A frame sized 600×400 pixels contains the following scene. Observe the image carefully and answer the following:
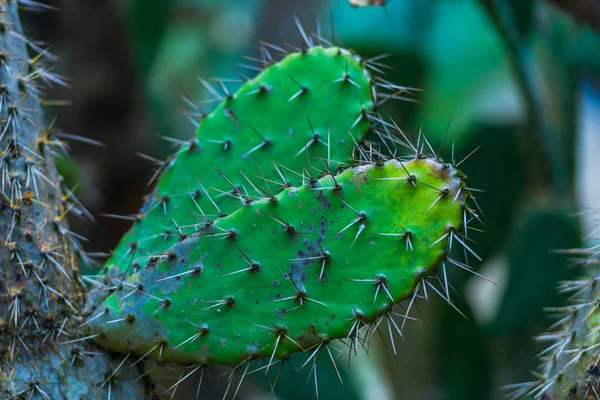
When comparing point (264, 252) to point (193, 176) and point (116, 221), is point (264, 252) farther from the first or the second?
point (116, 221)

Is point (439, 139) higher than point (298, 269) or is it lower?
lower

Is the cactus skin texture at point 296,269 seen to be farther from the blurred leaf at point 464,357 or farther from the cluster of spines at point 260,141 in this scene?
the blurred leaf at point 464,357

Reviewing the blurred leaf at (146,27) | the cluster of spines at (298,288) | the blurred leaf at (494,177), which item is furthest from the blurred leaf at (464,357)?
the blurred leaf at (146,27)

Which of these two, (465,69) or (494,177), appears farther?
(465,69)

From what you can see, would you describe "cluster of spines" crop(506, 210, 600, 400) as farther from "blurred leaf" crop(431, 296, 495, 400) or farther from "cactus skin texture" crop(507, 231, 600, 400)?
"blurred leaf" crop(431, 296, 495, 400)

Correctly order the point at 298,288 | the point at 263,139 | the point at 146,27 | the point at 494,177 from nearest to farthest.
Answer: the point at 298,288 → the point at 263,139 → the point at 494,177 → the point at 146,27

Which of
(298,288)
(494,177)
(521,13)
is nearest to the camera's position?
(298,288)

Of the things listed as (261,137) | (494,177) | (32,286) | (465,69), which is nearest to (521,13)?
(494,177)

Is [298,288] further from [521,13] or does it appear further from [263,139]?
[521,13]
